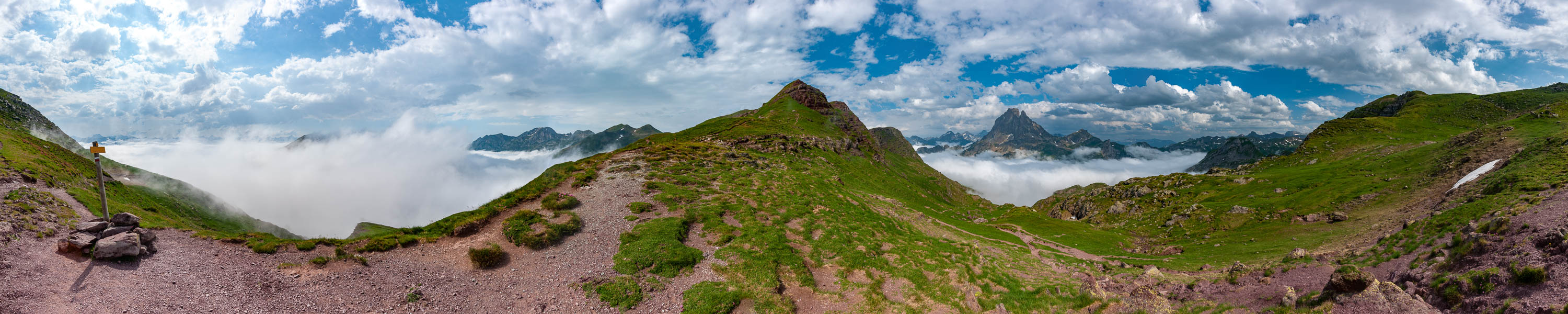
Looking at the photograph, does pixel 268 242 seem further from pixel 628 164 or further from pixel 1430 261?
pixel 1430 261

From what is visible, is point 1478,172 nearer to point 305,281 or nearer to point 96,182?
point 305,281

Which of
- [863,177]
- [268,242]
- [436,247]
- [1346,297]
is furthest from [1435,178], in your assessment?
[268,242]

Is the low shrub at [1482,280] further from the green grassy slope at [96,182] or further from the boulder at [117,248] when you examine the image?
the green grassy slope at [96,182]

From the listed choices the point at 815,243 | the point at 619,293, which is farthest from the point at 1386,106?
the point at 619,293

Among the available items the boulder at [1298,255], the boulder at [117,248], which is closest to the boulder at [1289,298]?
the boulder at [1298,255]

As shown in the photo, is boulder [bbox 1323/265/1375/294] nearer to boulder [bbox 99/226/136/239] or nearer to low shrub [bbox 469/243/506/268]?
low shrub [bbox 469/243/506/268]

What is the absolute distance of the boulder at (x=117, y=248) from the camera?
16906 millimetres

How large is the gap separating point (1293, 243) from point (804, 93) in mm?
158878

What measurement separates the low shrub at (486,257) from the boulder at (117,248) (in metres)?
10.9

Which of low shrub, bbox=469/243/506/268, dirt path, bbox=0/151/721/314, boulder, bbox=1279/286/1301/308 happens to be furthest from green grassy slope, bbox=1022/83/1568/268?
low shrub, bbox=469/243/506/268

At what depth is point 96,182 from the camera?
3912 centimetres

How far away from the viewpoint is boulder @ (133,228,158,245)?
18266 millimetres

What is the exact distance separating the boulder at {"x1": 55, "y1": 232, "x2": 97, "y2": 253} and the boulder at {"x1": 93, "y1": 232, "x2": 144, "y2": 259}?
1.06 feet

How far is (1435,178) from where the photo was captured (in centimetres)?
4966
